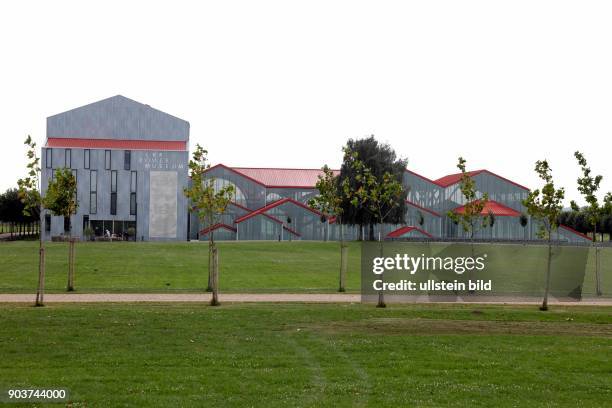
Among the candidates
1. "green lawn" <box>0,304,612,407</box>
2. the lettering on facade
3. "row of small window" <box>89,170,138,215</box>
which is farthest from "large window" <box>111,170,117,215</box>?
"green lawn" <box>0,304,612,407</box>

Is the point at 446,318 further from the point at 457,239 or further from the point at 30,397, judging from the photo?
the point at 457,239

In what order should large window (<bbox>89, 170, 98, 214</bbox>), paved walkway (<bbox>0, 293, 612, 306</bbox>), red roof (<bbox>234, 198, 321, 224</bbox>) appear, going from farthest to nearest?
1. red roof (<bbox>234, 198, 321, 224</bbox>)
2. large window (<bbox>89, 170, 98, 214</bbox>)
3. paved walkway (<bbox>0, 293, 612, 306</bbox>)

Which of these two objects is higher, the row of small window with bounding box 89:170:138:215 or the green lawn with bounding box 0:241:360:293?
the row of small window with bounding box 89:170:138:215

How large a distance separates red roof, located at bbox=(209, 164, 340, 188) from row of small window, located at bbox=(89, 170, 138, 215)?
1407cm

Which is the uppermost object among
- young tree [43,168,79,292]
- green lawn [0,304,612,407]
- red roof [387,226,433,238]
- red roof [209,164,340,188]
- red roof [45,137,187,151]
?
red roof [45,137,187,151]

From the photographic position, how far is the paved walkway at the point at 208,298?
1021 inches

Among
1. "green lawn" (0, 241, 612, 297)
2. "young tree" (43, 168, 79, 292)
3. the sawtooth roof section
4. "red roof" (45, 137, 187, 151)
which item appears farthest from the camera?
the sawtooth roof section

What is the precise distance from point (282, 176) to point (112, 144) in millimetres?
24277

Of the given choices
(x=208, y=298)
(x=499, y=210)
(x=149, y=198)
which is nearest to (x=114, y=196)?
(x=149, y=198)

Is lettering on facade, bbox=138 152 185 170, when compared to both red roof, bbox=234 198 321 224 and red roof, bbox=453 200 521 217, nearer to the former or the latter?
red roof, bbox=234 198 321 224

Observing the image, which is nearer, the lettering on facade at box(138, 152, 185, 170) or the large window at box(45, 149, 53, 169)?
the large window at box(45, 149, 53, 169)

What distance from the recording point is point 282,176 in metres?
103

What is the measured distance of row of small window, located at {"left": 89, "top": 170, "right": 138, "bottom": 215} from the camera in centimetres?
8738

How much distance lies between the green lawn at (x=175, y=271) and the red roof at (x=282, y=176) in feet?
129
